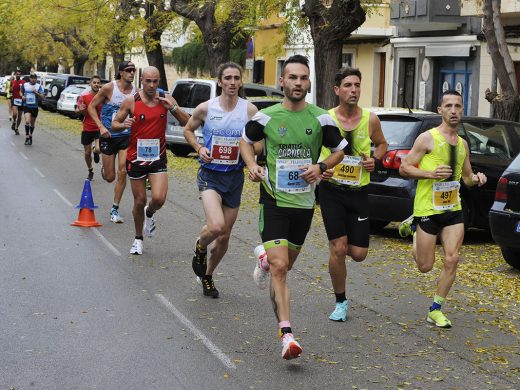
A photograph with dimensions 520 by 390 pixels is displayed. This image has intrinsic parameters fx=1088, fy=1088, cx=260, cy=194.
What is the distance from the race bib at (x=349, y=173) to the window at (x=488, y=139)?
5.10m

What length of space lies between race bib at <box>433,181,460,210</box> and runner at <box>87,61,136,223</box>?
20.0 feet

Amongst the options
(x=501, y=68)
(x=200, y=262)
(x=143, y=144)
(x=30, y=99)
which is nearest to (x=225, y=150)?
(x=200, y=262)

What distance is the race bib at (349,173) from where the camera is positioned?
27.2 feet

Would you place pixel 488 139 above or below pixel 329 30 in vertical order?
below

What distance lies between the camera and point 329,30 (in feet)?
70.0

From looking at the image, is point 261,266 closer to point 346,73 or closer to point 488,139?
point 346,73

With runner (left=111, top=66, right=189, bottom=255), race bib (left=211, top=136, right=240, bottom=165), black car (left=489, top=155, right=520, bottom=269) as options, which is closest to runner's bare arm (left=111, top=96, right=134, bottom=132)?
runner (left=111, top=66, right=189, bottom=255)

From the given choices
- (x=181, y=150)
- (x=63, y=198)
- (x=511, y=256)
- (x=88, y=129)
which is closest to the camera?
(x=511, y=256)

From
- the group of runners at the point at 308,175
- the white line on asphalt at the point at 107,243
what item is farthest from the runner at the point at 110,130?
the group of runners at the point at 308,175

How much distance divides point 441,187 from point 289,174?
5.59 feet

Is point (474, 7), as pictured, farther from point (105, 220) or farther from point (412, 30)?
point (105, 220)

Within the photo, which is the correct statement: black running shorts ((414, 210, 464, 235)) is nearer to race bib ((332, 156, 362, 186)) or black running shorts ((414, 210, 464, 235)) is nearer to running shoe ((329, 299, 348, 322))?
race bib ((332, 156, 362, 186))

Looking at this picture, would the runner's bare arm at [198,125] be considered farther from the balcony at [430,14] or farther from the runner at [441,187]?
the balcony at [430,14]

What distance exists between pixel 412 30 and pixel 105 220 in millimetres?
22484
